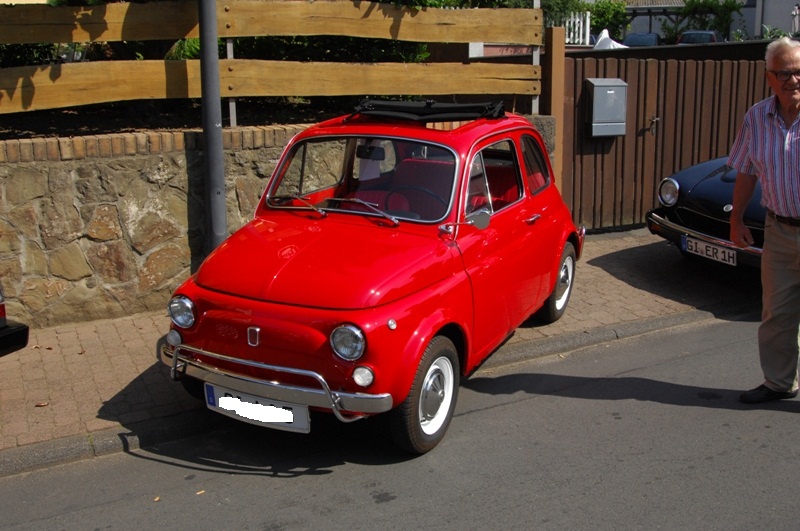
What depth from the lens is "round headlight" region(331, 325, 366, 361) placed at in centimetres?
442

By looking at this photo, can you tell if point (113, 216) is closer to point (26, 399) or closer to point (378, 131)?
point (26, 399)

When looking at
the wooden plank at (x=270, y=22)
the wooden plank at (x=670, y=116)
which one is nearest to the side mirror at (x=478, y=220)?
the wooden plank at (x=270, y=22)

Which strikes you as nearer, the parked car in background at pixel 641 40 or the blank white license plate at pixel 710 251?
the blank white license plate at pixel 710 251

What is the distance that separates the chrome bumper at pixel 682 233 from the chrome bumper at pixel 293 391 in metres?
4.23

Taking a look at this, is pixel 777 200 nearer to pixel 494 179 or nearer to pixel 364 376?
pixel 494 179

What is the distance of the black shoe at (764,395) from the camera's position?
568 centimetres

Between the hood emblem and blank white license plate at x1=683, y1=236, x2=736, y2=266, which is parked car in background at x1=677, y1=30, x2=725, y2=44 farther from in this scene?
the hood emblem

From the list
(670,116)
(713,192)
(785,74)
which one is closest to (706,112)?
(670,116)

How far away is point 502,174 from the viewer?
20.4 ft

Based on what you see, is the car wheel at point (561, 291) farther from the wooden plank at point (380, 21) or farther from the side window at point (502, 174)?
the wooden plank at point (380, 21)

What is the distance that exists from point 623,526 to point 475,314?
5.30 ft

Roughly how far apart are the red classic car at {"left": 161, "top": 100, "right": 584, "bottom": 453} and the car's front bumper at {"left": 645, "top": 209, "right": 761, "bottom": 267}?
2.07 m

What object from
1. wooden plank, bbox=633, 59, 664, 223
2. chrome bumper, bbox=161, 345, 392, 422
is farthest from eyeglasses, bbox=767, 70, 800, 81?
wooden plank, bbox=633, 59, 664, 223

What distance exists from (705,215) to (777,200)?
8.54 ft
